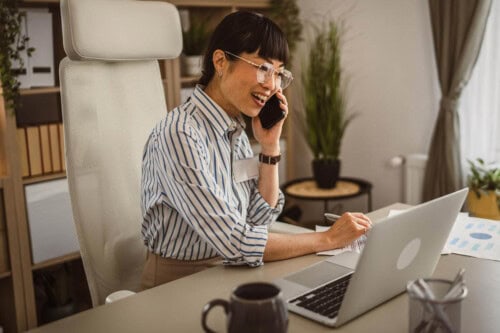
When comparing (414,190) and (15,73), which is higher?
(15,73)

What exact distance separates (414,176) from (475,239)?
1861 millimetres

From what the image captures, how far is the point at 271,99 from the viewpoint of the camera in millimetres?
1808

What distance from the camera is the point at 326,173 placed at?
3277mm

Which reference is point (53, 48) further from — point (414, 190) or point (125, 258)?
point (414, 190)

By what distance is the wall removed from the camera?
3.31 m

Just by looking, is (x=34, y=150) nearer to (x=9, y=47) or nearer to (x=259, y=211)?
(x=9, y=47)

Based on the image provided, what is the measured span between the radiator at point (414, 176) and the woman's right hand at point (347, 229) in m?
1.98

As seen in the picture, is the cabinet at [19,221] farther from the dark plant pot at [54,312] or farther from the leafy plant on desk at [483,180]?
the leafy plant on desk at [483,180]

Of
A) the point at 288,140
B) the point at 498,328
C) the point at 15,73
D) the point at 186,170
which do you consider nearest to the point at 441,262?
the point at 498,328

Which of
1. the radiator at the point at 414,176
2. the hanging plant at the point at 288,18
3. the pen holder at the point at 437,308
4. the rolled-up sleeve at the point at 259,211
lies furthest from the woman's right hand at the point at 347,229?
the hanging plant at the point at 288,18

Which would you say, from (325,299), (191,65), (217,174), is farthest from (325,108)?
(325,299)

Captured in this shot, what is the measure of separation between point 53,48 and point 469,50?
2070 mm

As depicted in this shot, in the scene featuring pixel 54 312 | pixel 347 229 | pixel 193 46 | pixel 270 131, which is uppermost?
pixel 193 46

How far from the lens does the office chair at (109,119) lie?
5.35 ft
